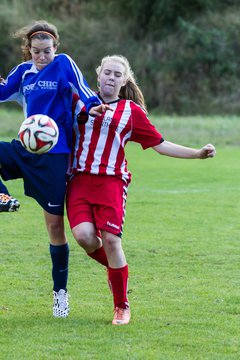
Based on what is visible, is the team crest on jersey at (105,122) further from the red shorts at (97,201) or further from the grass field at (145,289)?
the grass field at (145,289)

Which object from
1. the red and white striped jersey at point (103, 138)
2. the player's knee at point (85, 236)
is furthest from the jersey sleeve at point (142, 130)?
the player's knee at point (85, 236)

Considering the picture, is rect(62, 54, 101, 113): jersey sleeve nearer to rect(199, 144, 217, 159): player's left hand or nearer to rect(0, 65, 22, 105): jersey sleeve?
rect(0, 65, 22, 105): jersey sleeve

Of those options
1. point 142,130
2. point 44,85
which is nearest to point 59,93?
point 44,85

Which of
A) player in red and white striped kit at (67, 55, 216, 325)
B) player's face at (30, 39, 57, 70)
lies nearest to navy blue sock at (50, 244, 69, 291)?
player in red and white striped kit at (67, 55, 216, 325)

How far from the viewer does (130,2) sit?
43.6m

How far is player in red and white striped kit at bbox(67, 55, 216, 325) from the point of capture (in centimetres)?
548

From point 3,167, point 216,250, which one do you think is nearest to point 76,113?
point 3,167

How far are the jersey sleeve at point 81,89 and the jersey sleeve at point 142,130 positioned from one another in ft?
0.99

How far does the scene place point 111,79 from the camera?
18.2 ft

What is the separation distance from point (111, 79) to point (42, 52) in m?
0.51

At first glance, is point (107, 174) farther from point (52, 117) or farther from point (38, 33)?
point (38, 33)

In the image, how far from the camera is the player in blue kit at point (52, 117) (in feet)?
18.1

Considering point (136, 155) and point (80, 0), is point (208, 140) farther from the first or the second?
point (80, 0)

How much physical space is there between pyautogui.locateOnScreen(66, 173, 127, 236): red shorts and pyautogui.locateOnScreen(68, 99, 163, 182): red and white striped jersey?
0.06m
